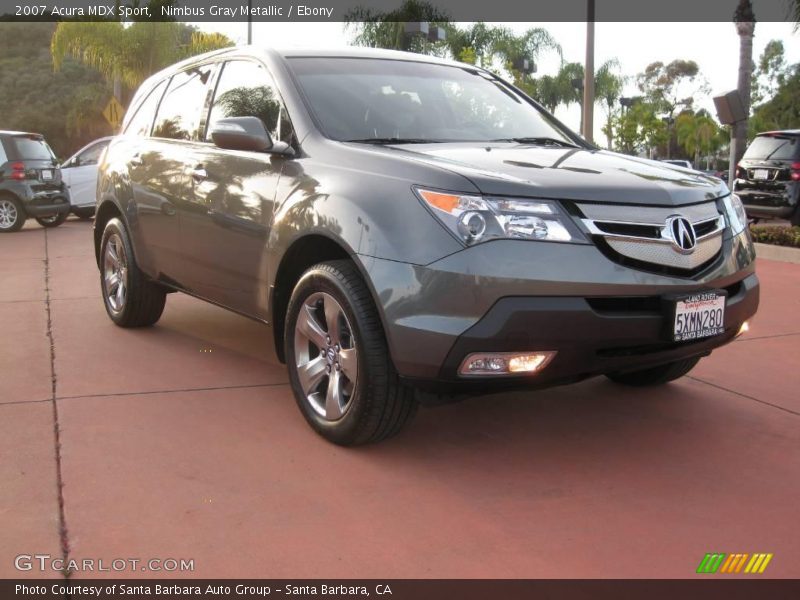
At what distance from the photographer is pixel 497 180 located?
334cm

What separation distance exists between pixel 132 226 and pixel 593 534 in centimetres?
376

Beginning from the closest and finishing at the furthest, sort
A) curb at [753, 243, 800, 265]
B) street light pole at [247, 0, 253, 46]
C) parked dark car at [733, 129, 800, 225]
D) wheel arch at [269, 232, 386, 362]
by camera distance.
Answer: wheel arch at [269, 232, 386, 362]
curb at [753, 243, 800, 265]
parked dark car at [733, 129, 800, 225]
street light pole at [247, 0, 253, 46]

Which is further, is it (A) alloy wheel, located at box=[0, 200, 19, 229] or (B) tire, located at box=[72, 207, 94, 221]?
(B) tire, located at box=[72, 207, 94, 221]

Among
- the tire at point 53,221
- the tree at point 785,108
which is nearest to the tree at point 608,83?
the tree at point 785,108

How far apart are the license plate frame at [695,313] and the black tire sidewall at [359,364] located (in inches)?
45.4

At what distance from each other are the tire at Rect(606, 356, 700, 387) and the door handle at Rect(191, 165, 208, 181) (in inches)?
92.6

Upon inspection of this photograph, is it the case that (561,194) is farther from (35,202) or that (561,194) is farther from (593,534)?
(35,202)

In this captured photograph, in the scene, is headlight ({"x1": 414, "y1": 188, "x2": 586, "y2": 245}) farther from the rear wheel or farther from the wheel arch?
the rear wheel

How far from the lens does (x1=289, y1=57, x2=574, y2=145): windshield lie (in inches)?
167

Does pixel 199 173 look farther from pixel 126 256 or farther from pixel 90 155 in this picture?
pixel 90 155

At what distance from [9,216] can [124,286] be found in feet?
33.8

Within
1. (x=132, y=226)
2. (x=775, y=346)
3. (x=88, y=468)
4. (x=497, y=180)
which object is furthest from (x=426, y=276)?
(x=775, y=346)

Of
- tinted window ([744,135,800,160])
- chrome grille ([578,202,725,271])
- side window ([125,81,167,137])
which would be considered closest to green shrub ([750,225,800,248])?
tinted window ([744,135,800,160])

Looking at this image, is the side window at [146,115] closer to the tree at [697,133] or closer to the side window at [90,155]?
the side window at [90,155]
